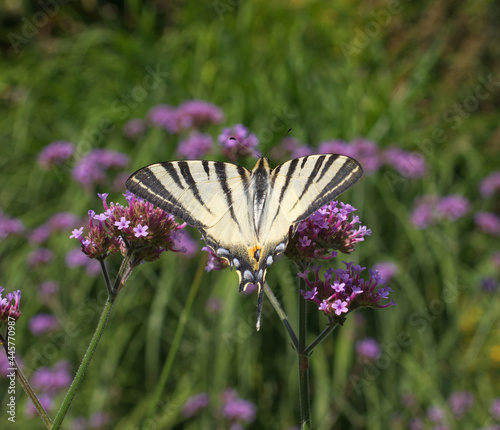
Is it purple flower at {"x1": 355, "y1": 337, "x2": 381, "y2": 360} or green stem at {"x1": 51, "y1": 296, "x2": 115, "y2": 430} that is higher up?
green stem at {"x1": 51, "y1": 296, "x2": 115, "y2": 430}

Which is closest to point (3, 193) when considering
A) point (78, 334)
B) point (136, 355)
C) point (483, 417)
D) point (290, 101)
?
point (78, 334)

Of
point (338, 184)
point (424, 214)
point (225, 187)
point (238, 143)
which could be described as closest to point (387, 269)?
point (424, 214)

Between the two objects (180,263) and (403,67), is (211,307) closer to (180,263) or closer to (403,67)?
(180,263)

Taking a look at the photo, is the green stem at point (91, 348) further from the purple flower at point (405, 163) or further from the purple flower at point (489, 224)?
the purple flower at point (489, 224)

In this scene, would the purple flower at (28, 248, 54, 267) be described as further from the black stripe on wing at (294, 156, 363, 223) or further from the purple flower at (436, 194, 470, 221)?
the purple flower at (436, 194, 470, 221)

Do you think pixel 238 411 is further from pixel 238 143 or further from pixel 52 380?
pixel 238 143

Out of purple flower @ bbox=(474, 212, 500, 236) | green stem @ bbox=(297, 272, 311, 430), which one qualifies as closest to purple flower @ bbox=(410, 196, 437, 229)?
purple flower @ bbox=(474, 212, 500, 236)
